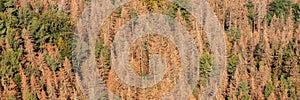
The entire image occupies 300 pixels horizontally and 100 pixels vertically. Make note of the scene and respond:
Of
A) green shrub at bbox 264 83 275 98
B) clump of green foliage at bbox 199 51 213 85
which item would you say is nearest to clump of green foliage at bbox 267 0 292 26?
green shrub at bbox 264 83 275 98

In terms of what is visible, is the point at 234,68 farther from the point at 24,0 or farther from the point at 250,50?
the point at 24,0

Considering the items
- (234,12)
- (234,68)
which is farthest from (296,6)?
(234,68)

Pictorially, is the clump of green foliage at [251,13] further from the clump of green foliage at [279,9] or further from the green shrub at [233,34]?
the green shrub at [233,34]

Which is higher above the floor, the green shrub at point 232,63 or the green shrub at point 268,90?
the green shrub at point 232,63

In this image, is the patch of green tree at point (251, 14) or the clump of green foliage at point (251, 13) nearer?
the patch of green tree at point (251, 14)

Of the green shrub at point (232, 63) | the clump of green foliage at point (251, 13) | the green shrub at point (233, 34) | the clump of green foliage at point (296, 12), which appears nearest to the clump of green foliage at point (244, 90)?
the green shrub at point (232, 63)

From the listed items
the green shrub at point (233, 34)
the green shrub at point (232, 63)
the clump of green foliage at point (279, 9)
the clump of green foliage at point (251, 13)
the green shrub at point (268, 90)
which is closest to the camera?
the green shrub at point (268, 90)

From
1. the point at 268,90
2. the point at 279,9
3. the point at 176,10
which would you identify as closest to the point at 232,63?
the point at 268,90

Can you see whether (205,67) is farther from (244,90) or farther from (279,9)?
(279,9)
